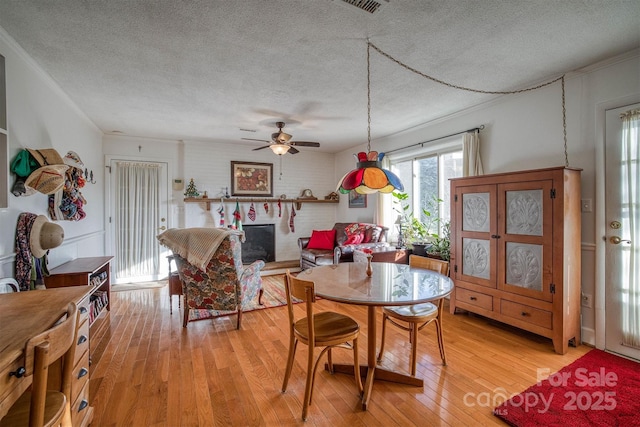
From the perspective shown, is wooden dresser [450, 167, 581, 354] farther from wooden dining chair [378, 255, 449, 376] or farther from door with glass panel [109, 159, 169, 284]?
door with glass panel [109, 159, 169, 284]

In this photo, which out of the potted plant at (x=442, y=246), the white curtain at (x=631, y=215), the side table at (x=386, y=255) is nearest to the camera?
the white curtain at (x=631, y=215)

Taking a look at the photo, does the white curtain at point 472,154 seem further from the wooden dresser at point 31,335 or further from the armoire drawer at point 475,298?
the wooden dresser at point 31,335

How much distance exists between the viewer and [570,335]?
260cm

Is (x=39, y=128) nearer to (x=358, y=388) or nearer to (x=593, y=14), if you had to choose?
(x=358, y=388)

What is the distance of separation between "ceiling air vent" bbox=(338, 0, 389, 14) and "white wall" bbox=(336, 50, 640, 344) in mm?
2228

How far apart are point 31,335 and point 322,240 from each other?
14.6 ft

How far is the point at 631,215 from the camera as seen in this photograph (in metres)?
2.44

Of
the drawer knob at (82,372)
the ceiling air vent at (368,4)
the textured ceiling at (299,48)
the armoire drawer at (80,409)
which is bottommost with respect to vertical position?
the armoire drawer at (80,409)

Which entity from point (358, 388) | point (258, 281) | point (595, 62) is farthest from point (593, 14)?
point (258, 281)

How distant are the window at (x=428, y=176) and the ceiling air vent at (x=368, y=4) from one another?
2.58 metres

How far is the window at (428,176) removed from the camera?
421 centimetres

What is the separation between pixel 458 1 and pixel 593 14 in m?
0.97

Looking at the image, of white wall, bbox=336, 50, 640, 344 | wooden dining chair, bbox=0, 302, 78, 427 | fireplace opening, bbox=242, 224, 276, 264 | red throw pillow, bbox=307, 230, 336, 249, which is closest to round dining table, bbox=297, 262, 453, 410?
wooden dining chair, bbox=0, 302, 78, 427

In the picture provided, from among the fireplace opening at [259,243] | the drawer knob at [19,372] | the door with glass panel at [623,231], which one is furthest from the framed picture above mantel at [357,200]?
the drawer knob at [19,372]
